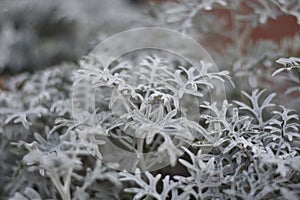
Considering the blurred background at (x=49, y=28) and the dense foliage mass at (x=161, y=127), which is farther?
the blurred background at (x=49, y=28)

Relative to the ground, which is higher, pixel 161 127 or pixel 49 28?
pixel 49 28

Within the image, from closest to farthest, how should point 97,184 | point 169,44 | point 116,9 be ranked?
1. point 97,184
2. point 169,44
3. point 116,9

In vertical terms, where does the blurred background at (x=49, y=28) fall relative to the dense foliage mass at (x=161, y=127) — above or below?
above

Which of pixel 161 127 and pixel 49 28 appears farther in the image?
pixel 49 28

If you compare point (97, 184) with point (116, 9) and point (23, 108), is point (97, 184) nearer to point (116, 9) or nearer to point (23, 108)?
point (23, 108)

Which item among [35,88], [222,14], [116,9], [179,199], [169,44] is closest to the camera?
[179,199]

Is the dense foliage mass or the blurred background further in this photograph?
the blurred background

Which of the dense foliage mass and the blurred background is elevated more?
the blurred background

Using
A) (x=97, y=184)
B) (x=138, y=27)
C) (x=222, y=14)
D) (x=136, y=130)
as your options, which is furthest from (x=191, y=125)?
(x=222, y=14)
